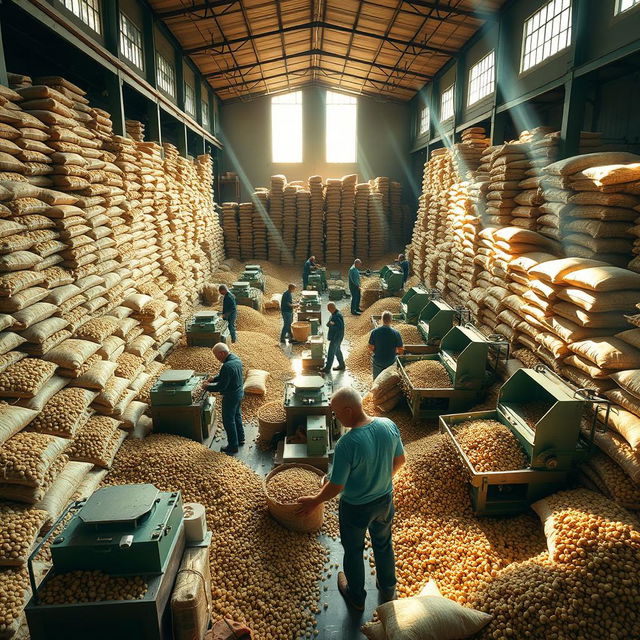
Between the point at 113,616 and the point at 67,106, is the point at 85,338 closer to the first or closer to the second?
the point at 67,106

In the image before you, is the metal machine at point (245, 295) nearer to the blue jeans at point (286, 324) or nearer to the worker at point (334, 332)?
the blue jeans at point (286, 324)

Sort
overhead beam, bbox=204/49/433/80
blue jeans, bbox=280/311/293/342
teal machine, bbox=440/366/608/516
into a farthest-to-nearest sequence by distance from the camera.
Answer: overhead beam, bbox=204/49/433/80
blue jeans, bbox=280/311/293/342
teal machine, bbox=440/366/608/516


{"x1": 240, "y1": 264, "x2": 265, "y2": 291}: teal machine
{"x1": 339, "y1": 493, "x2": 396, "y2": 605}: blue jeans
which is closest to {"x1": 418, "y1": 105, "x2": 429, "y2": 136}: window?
{"x1": 240, "y1": 264, "x2": 265, "y2": 291}: teal machine

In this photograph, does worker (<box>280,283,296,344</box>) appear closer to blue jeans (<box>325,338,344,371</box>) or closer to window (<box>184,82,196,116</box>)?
blue jeans (<box>325,338,344,371</box>)

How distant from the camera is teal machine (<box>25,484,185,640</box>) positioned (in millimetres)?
2701

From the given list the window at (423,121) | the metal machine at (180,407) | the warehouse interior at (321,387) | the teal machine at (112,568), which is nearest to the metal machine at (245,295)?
the warehouse interior at (321,387)

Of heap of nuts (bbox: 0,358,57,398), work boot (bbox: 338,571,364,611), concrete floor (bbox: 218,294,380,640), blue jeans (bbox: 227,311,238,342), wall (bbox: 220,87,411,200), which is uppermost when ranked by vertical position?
wall (bbox: 220,87,411,200)

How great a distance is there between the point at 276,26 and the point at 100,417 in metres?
14.5

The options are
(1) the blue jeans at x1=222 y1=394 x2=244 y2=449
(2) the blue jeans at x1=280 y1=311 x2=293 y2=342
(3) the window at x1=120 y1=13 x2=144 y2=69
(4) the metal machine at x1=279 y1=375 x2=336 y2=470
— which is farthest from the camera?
(2) the blue jeans at x1=280 y1=311 x2=293 y2=342

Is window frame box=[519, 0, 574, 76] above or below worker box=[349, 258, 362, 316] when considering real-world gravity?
above

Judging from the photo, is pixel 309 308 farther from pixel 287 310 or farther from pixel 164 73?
pixel 164 73

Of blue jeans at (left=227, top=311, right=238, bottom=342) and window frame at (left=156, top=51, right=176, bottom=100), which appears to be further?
window frame at (left=156, top=51, right=176, bottom=100)

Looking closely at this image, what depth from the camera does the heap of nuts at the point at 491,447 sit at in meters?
4.52

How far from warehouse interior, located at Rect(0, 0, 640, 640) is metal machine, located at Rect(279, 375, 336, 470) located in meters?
0.04
